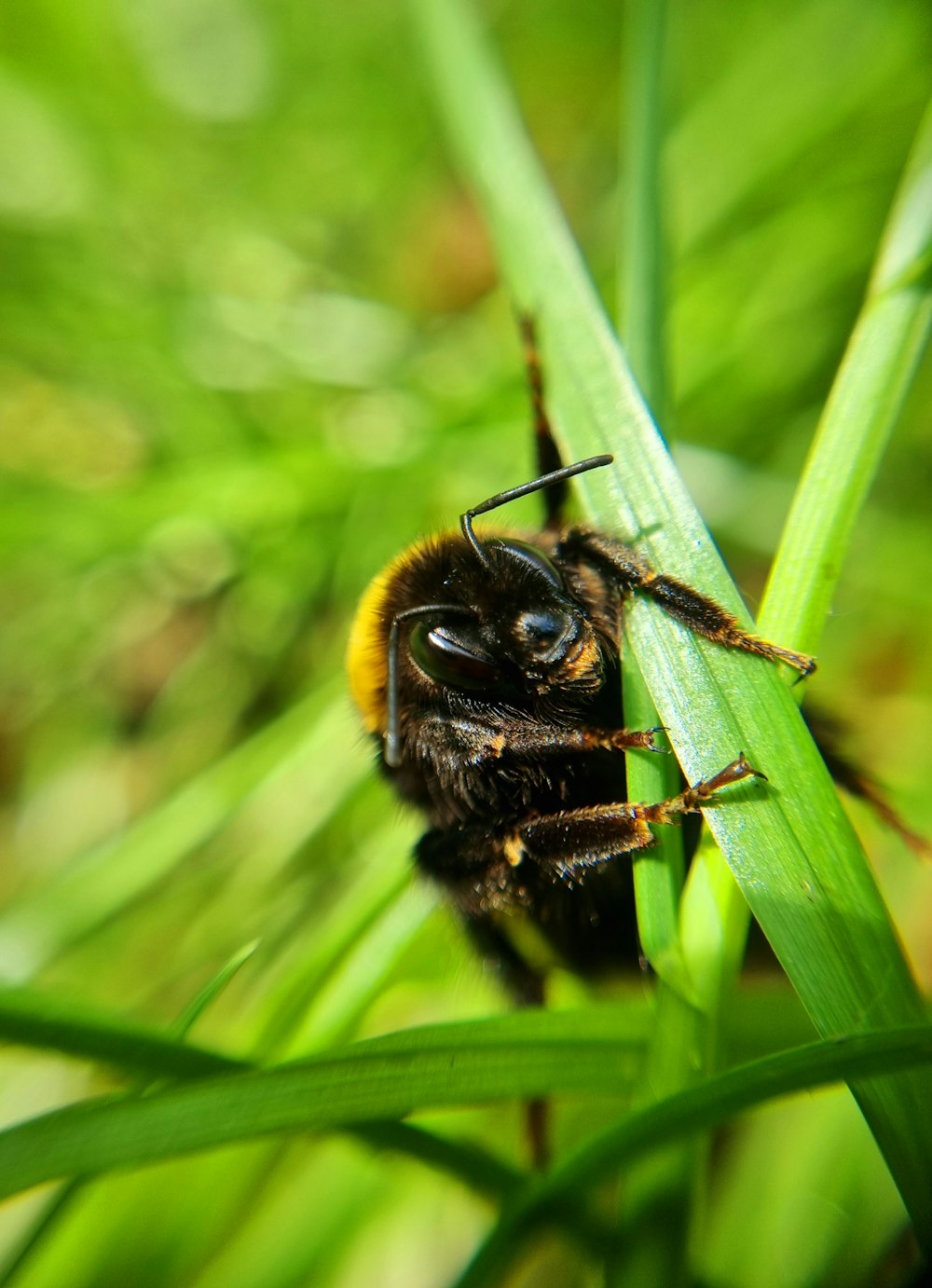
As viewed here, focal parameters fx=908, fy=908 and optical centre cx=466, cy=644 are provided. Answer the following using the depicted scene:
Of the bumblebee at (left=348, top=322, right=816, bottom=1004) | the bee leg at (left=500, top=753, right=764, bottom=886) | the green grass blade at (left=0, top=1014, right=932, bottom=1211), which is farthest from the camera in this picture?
the bumblebee at (left=348, top=322, right=816, bottom=1004)

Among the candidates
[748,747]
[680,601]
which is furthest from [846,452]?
[748,747]

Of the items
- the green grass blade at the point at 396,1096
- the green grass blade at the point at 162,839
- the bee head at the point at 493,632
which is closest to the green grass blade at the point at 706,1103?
the green grass blade at the point at 396,1096

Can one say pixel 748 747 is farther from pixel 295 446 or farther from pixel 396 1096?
pixel 295 446

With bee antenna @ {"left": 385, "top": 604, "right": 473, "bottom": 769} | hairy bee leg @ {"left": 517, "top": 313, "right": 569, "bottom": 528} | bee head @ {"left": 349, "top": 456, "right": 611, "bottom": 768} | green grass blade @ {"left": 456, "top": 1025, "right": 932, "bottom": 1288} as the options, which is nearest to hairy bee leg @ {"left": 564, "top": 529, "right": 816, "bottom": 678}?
bee head @ {"left": 349, "top": 456, "right": 611, "bottom": 768}

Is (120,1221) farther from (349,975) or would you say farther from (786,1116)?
(786,1116)

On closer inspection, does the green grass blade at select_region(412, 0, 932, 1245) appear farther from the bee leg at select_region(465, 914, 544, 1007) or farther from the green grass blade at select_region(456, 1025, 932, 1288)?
the bee leg at select_region(465, 914, 544, 1007)

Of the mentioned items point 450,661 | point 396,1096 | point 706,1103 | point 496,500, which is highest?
point 496,500

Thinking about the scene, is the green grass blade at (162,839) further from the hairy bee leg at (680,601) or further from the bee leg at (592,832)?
the hairy bee leg at (680,601)
